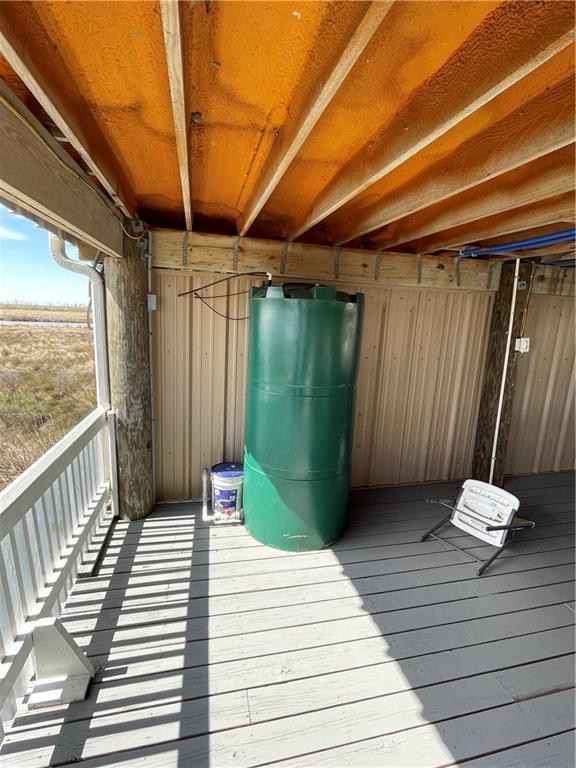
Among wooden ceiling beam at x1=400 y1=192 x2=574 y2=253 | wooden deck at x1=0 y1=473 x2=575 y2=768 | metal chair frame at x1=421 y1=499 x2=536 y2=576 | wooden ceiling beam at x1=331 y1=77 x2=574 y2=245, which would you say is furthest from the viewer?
metal chair frame at x1=421 y1=499 x2=536 y2=576

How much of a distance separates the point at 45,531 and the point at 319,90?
2.37 meters

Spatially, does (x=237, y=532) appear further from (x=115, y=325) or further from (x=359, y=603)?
(x=115, y=325)

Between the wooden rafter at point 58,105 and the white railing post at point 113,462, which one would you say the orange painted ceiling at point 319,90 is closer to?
the wooden rafter at point 58,105

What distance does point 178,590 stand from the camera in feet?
7.25

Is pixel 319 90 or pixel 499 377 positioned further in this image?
pixel 499 377

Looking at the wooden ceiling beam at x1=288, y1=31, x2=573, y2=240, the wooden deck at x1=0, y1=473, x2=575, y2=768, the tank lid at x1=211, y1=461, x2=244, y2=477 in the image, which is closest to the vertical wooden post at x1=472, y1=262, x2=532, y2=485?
the wooden deck at x1=0, y1=473, x2=575, y2=768

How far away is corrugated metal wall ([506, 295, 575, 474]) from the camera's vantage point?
3779 mm

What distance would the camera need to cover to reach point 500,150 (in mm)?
1473

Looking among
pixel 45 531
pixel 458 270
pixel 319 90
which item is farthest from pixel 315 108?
pixel 458 270

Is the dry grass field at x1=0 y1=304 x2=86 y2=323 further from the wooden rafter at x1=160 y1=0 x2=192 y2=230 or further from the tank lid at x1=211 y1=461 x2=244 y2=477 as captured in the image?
the tank lid at x1=211 y1=461 x2=244 y2=477

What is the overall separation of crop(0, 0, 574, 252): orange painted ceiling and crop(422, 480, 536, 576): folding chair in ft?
6.53

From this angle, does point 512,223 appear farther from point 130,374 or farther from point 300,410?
point 130,374

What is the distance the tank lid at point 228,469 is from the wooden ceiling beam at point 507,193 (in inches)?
90.3

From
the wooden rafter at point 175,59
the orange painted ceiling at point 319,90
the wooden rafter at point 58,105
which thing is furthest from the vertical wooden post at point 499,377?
the wooden rafter at point 58,105
